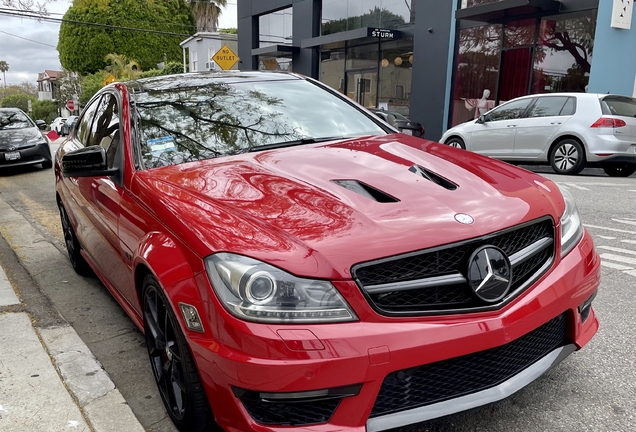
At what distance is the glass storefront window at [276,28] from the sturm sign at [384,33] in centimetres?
730

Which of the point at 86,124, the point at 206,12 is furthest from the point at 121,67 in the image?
the point at 86,124

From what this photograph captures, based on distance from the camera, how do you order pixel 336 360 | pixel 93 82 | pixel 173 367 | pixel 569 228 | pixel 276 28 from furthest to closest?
pixel 93 82, pixel 276 28, pixel 569 228, pixel 173 367, pixel 336 360

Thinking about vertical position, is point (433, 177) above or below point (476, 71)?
below

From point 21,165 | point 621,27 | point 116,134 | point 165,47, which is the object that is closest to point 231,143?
point 116,134

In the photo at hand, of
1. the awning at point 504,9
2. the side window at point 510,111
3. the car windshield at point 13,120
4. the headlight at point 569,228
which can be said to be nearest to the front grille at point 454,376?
the headlight at point 569,228

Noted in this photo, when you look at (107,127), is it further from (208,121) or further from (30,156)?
(30,156)

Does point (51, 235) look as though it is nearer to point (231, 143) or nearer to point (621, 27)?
point (231, 143)

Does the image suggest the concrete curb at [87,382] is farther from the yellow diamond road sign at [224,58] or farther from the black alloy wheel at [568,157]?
the yellow diamond road sign at [224,58]

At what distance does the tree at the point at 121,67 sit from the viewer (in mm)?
48438

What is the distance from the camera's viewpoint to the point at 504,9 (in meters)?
14.2

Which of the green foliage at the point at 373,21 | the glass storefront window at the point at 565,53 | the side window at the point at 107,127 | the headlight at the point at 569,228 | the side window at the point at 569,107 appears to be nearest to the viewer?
the headlight at the point at 569,228

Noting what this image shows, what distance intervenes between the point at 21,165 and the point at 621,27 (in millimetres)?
13619

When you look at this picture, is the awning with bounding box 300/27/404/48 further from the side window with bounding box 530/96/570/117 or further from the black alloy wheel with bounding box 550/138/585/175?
the black alloy wheel with bounding box 550/138/585/175

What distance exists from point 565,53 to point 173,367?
47.5 feet
